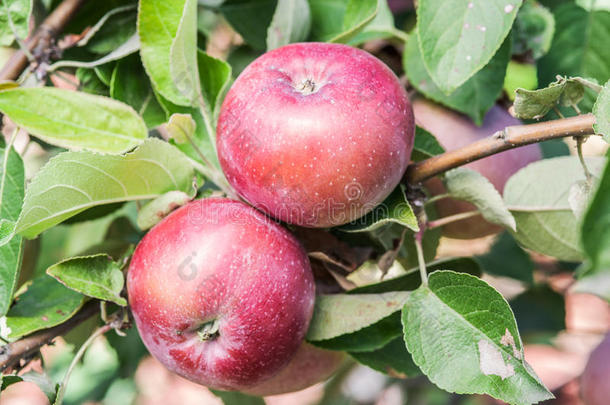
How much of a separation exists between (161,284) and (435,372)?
269mm

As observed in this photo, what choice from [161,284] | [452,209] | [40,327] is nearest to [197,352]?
[161,284]

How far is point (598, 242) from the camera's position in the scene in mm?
350

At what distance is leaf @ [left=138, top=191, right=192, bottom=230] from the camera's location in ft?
2.22

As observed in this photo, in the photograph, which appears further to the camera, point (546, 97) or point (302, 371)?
point (302, 371)

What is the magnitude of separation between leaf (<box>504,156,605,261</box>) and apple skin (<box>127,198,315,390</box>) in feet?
0.89

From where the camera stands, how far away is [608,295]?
0.35 meters

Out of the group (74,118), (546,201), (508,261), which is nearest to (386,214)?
(546,201)

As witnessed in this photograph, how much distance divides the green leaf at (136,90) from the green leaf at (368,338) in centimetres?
34

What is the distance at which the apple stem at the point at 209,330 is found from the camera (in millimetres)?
618

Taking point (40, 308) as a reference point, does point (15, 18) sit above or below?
above

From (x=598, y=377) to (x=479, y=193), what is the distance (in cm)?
48

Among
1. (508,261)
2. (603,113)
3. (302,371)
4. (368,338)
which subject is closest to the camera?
(603,113)

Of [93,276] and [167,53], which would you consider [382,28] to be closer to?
[167,53]

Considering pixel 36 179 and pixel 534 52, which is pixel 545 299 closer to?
pixel 534 52
